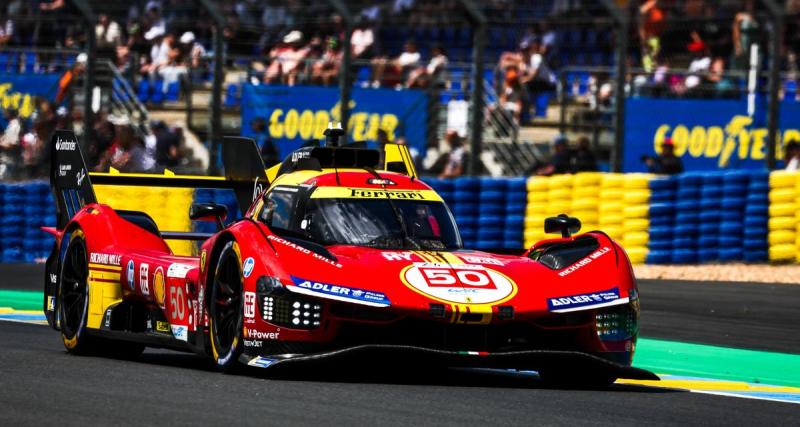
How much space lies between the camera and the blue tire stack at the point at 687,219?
57.4ft

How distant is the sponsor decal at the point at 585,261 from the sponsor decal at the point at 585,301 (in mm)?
212

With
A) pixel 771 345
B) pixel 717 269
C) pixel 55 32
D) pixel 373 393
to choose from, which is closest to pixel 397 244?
pixel 373 393

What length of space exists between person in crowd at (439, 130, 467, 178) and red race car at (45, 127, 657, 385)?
862 centimetres

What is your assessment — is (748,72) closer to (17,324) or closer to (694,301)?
(694,301)

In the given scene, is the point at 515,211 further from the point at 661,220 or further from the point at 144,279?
the point at 144,279

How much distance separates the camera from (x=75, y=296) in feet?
34.9

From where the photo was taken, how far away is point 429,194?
980cm

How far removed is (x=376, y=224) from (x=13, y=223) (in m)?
13.3

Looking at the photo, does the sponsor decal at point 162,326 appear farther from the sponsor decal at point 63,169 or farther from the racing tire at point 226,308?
the sponsor decal at point 63,169

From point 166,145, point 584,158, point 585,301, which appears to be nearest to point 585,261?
point 585,301

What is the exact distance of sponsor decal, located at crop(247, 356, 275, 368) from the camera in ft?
27.0

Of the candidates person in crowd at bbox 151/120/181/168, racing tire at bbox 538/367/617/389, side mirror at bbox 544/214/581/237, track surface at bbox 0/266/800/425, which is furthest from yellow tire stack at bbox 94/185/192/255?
person in crowd at bbox 151/120/181/168

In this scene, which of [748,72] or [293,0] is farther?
[293,0]

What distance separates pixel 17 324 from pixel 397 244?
480 cm
